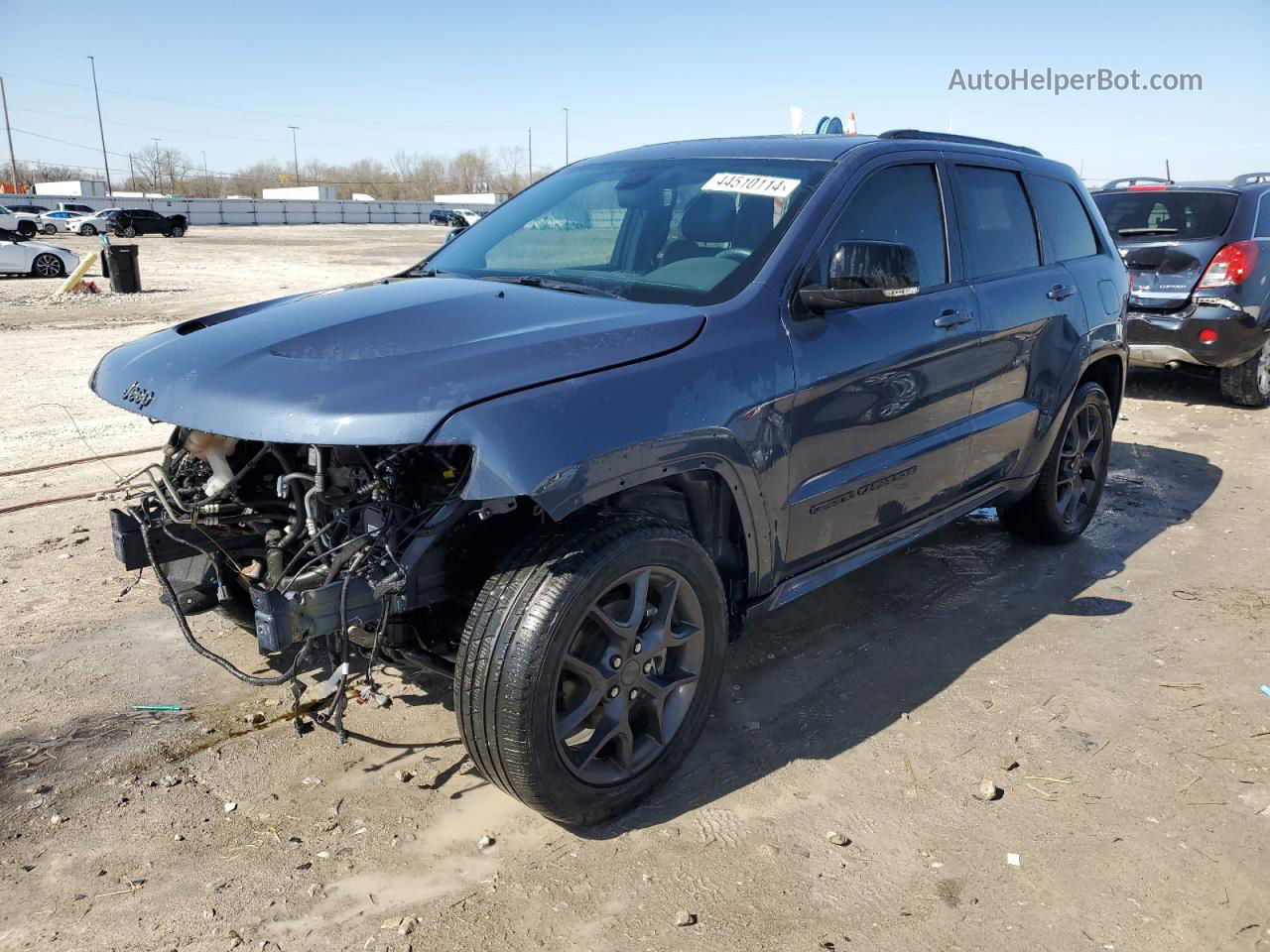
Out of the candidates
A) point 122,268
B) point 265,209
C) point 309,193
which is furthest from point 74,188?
point 122,268

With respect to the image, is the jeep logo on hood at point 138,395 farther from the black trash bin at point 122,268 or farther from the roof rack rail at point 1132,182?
the black trash bin at point 122,268

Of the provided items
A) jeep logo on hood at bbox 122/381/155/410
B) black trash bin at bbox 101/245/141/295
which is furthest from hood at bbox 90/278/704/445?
black trash bin at bbox 101/245/141/295

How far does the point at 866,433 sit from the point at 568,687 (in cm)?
140

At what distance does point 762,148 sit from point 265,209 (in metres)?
70.6

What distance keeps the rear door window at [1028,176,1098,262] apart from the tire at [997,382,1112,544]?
704 millimetres

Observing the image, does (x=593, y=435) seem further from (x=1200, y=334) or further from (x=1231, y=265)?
(x=1231, y=265)

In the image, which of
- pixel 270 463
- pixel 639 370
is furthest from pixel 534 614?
pixel 270 463

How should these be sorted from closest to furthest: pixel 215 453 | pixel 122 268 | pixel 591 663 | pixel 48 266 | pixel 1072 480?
1. pixel 591 663
2. pixel 215 453
3. pixel 1072 480
4. pixel 122 268
5. pixel 48 266

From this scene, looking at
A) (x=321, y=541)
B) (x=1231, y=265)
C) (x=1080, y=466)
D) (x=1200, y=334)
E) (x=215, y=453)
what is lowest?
(x=1080, y=466)

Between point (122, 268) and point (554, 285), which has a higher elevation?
point (554, 285)

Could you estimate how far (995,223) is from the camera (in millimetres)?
4402

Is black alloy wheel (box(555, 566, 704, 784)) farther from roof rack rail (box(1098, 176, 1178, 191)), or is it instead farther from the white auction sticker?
roof rack rail (box(1098, 176, 1178, 191))

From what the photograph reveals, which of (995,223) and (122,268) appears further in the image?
(122,268)

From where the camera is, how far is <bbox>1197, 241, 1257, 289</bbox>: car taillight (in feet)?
27.4
